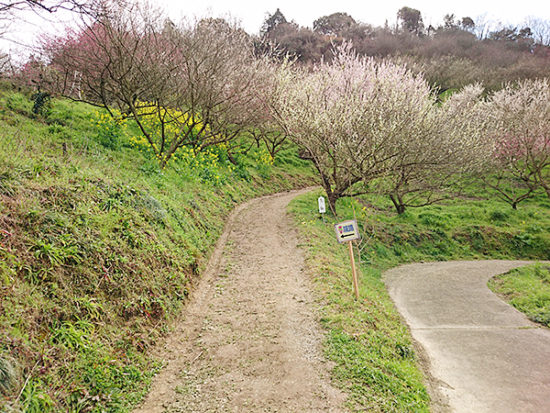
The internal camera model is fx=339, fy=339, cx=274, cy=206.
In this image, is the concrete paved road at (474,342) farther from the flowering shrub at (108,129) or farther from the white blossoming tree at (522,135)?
the white blossoming tree at (522,135)

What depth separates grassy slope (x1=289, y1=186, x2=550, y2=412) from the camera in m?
5.52

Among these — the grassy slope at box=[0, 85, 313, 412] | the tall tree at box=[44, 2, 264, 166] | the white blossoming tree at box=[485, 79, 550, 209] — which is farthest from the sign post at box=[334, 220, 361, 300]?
the white blossoming tree at box=[485, 79, 550, 209]

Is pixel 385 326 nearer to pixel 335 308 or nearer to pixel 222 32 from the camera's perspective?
pixel 335 308

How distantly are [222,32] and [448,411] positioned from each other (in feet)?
44.7

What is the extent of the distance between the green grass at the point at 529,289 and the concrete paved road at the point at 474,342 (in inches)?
14.9

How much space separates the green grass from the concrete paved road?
1.24ft

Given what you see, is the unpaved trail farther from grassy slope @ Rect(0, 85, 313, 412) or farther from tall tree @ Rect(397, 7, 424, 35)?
tall tree @ Rect(397, 7, 424, 35)

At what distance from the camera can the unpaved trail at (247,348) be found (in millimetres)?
4738

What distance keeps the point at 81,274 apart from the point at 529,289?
1378cm

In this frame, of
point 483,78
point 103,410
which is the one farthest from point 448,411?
point 483,78

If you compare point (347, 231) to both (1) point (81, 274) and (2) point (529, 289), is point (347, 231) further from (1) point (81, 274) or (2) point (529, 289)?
(2) point (529, 289)

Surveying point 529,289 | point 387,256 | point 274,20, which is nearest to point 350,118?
point 387,256

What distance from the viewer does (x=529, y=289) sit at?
11898mm

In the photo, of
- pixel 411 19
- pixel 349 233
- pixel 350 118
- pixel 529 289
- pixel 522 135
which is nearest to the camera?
pixel 349 233
